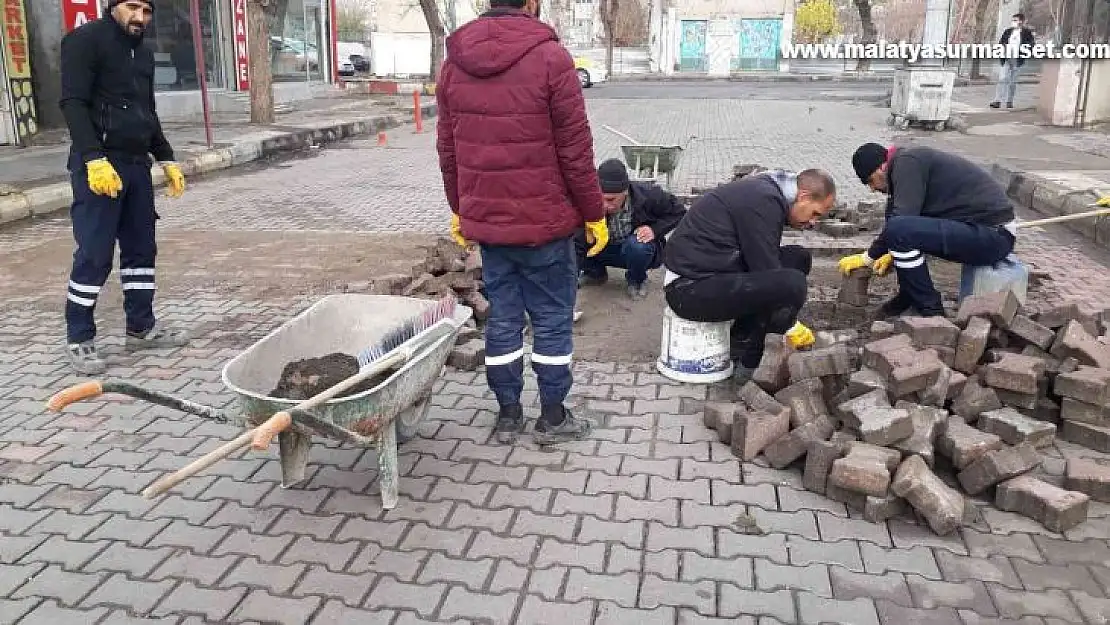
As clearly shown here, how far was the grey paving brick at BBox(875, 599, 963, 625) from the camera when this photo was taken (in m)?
2.78

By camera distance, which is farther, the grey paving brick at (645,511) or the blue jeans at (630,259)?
the blue jeans at (630,259)

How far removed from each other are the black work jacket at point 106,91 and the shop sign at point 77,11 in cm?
1036

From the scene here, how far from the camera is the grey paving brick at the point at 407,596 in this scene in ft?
9.49

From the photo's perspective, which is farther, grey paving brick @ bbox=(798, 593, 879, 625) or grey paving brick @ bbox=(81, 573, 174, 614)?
grey paving brick @ bbox=(81, 573, 174, 614)

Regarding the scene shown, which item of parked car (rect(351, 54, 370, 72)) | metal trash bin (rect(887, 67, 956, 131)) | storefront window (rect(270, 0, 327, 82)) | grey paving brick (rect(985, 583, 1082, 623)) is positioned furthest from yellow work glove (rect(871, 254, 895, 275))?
parked car (rect(351, 54, 370, 72))

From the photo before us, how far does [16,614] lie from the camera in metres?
2.86

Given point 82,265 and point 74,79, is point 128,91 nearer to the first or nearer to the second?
point 74,79

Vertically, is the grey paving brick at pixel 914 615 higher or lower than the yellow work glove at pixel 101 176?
lower

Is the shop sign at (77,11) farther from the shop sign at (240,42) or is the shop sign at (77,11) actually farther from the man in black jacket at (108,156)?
the man in black jacket at (108,156)

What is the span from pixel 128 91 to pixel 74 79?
0.95 ft

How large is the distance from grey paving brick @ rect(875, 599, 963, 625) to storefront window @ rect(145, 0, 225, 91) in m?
17.7

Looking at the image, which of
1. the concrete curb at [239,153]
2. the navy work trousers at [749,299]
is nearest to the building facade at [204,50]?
the concrete curb at [239,153]

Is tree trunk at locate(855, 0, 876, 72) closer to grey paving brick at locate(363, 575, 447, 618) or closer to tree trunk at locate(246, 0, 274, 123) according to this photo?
tree trunk at locate(246, 0, 274, 123)

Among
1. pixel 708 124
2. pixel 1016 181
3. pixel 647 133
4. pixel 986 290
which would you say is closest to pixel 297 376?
pixel 986 290
